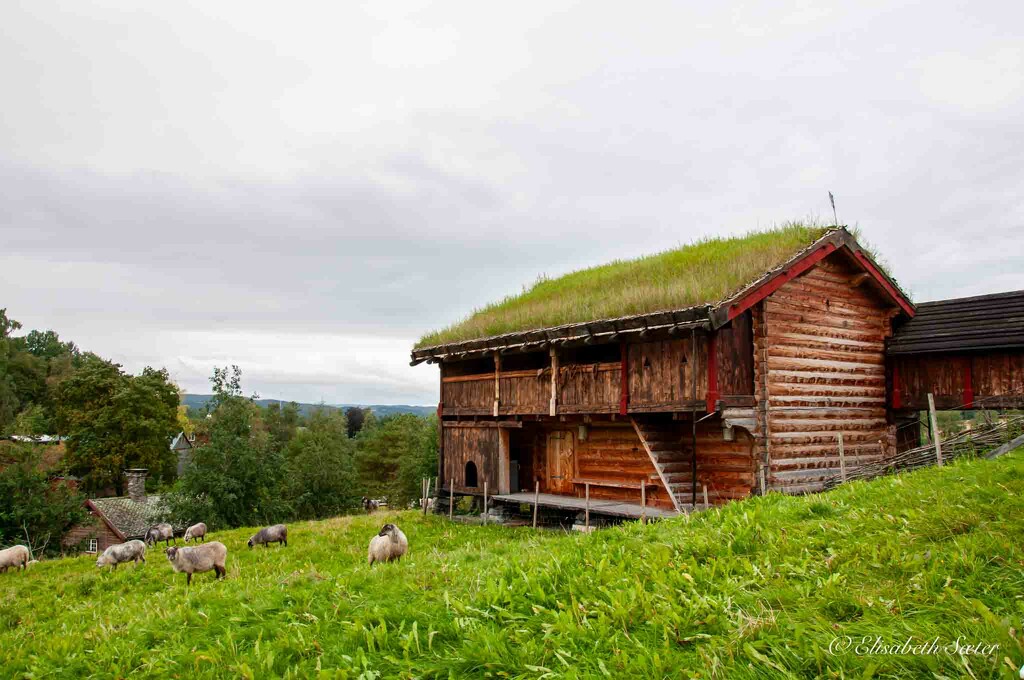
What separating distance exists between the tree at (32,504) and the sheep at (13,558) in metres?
15.7

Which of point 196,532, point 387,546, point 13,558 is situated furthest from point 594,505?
point 13,558

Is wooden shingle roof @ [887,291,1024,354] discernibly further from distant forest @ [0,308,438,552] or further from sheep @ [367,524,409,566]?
distant forest @ [0,308,438,552]

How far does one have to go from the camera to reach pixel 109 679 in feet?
24.1

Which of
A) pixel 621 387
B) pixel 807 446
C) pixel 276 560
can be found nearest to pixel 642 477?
pixel 621 387

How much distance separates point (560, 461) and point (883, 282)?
438 inches

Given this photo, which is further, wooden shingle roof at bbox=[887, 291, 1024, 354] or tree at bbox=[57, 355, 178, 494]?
tree at bbox=[57, 355, 178, 494]

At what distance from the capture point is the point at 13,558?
2077cm

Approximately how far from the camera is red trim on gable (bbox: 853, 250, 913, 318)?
1938 centimetres

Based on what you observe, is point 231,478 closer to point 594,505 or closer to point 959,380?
point 594,505

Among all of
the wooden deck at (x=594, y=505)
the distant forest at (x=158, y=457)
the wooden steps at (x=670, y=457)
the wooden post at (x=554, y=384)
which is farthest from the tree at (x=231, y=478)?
the wooden steps at (x=670, y=457)

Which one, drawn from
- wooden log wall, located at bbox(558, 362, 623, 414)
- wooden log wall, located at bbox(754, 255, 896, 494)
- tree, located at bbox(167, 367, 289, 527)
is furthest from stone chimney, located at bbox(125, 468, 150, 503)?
wooden log wall, located at bbox(754, 255, 896, 494)

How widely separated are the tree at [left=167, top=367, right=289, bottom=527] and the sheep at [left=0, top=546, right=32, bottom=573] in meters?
15.6

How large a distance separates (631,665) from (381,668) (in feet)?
7.58

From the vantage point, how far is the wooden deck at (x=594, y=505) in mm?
17984
